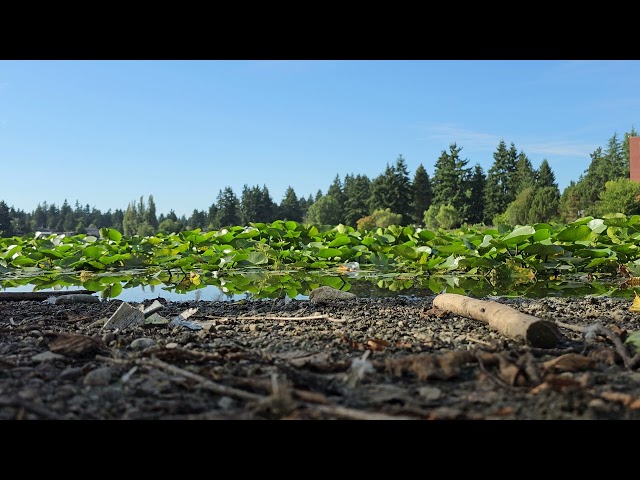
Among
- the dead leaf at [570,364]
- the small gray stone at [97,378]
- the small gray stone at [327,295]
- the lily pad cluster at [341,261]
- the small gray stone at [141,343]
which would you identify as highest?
the lily pad cluster at [341,261]

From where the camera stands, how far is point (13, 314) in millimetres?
3373

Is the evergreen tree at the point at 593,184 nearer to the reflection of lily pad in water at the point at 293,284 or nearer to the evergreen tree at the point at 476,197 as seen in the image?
the evergreen tree at the point at 476,197

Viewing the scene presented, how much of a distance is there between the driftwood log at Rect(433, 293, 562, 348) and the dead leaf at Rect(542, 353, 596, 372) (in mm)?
326

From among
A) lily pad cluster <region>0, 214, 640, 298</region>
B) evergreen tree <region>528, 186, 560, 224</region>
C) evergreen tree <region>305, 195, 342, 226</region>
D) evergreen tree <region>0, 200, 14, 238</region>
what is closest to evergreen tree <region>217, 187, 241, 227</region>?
evergreen tree <region>305, 195, 342, 226</region>

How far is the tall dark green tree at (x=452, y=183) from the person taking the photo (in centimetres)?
4581

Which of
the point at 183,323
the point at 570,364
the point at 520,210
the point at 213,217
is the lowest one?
the point at 570,364

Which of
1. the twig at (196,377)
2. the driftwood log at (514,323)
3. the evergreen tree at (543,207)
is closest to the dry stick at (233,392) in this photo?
the twig at (196,377)

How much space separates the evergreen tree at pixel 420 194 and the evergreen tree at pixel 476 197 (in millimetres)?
4079

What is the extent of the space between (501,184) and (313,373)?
49.9 metres

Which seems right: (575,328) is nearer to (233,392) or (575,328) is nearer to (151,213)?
(233,392)

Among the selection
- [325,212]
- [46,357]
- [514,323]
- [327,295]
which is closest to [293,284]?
[327,295]

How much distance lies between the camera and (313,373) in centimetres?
172
